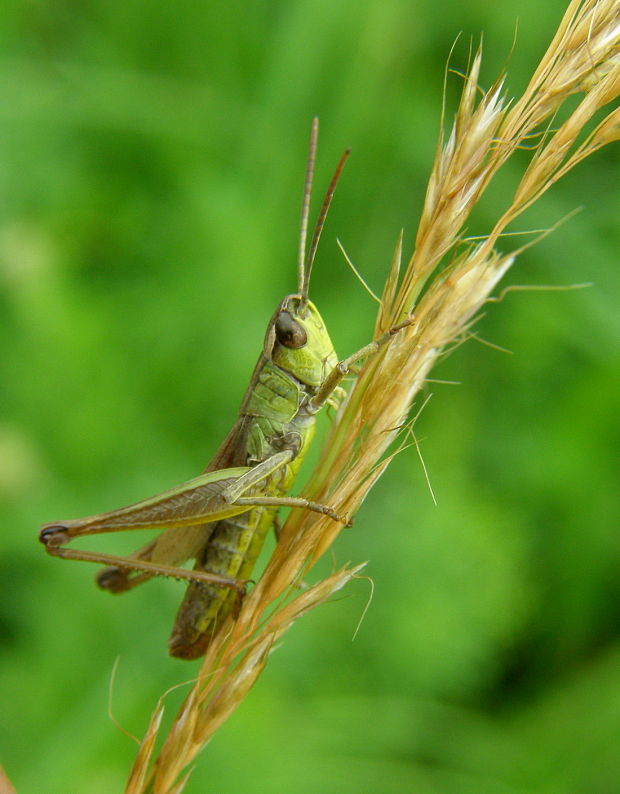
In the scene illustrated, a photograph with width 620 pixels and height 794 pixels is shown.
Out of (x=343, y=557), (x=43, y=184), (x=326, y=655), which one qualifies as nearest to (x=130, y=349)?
(x=43, y=184)

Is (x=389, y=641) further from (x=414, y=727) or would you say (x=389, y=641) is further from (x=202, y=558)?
(x=202, y=558)

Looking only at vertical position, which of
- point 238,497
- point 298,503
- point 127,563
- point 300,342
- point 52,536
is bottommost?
point 52,536

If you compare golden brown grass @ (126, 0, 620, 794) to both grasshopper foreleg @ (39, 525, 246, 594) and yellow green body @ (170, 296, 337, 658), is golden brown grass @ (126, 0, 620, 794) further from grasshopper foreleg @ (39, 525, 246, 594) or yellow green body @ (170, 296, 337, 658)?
yellow green body @ (170, 296, 337, 658)

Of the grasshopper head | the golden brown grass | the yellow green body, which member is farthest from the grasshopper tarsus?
the grasshopper head

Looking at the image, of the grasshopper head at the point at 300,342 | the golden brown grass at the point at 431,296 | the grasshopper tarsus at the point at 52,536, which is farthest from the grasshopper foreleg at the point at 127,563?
the grasshopper head at the point at 300,342

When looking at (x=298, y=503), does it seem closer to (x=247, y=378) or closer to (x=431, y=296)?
(x=431, y=296)

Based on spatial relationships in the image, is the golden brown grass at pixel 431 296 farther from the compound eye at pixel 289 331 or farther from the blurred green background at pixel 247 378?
the blurred green background at pixel 247 378

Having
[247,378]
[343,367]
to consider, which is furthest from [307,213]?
[247,378]
